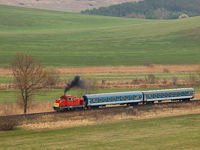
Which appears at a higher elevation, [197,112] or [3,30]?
[3,30]

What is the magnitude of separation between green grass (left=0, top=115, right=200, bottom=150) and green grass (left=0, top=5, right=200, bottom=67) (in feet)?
214

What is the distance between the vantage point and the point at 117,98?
161 feet

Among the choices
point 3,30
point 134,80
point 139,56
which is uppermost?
point 3,30

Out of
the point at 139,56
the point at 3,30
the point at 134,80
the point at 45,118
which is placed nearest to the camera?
the point at 45,118

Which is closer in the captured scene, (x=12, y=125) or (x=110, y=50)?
(x=12, y=125)

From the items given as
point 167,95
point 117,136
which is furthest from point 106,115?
point 167,95

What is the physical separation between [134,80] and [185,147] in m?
48.1

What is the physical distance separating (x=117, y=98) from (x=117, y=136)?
678 inches

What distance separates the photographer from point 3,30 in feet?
477

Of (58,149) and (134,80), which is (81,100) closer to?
(58,149)

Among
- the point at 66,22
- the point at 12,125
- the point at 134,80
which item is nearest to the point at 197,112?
the point at 12,125

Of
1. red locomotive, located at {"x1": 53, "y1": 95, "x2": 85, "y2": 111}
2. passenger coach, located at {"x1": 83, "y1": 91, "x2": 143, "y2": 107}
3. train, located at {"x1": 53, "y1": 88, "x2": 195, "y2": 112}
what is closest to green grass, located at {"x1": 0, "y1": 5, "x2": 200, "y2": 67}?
train, located at {"x1": 53, "y1": 88, "x2": 195, "y2": 112}

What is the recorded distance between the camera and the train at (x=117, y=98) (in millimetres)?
44094

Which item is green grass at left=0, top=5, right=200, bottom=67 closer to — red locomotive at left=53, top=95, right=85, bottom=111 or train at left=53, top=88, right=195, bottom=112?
train at left=53, top=88, right=195, bottom=112
